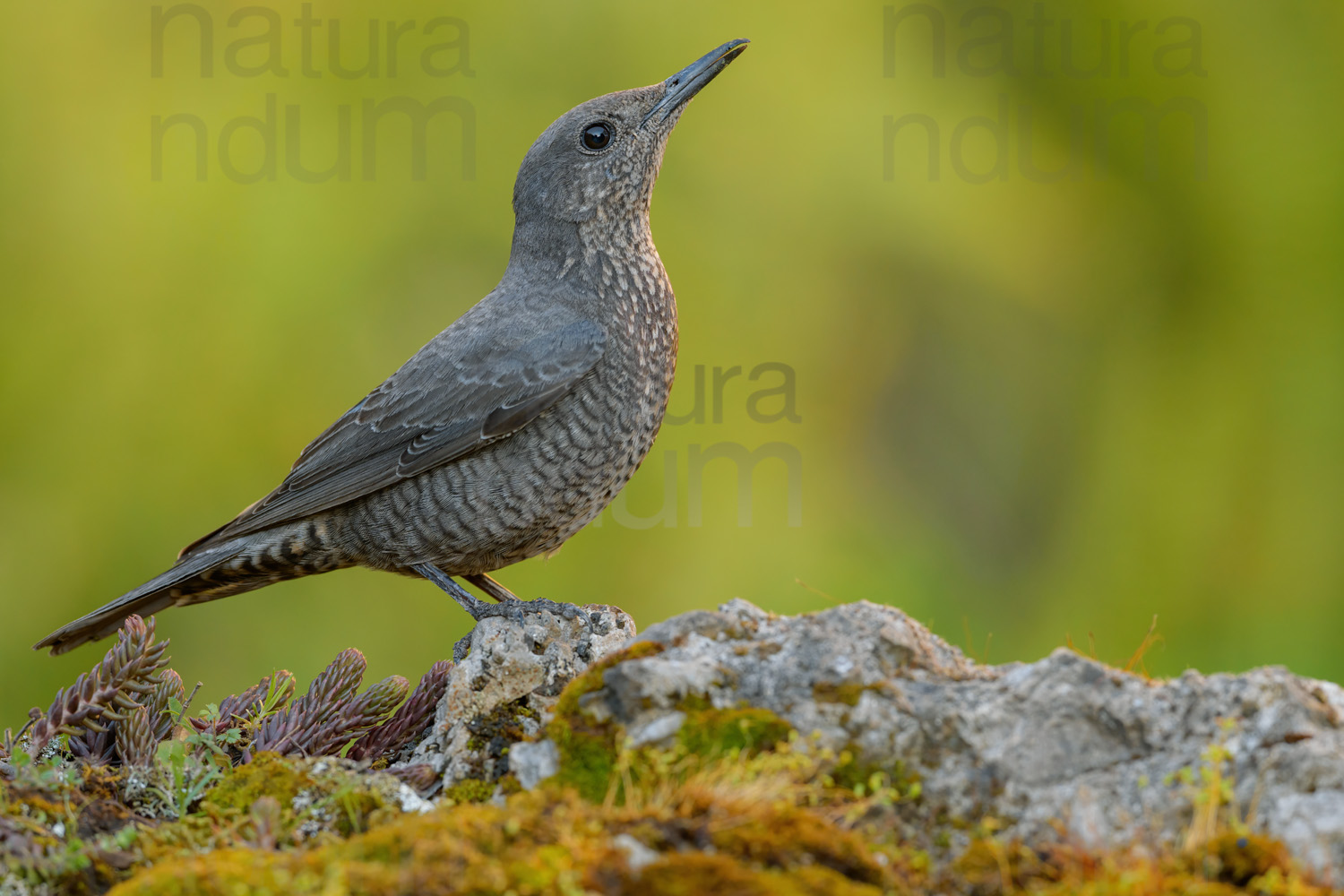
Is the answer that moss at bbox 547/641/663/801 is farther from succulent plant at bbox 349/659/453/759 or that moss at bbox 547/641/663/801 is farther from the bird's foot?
the bird's foot

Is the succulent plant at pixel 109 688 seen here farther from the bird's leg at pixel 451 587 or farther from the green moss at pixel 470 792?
the bird's leg at pixel 451 587

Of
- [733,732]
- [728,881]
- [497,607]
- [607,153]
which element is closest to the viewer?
[728,881]

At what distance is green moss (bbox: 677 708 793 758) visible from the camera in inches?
106

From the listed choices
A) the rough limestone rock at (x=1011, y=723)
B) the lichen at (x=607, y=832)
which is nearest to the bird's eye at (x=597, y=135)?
the rough limestone rock at (x=1011, y=723)

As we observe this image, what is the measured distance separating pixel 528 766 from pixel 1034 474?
6.72 m

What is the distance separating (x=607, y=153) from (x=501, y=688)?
8.81 feet

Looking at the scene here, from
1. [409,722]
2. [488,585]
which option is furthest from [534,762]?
[488,585]

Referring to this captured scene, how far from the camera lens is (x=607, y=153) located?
5188 mm

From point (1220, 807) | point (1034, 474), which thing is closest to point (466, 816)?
point (1220, 807)

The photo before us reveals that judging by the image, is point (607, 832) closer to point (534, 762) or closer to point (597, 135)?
point (534, 762)

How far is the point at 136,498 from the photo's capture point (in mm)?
7496

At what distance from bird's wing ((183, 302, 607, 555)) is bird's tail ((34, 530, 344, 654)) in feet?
0.28

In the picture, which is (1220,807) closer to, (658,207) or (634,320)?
(634,320)

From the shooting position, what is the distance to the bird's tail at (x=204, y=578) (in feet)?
15.2
